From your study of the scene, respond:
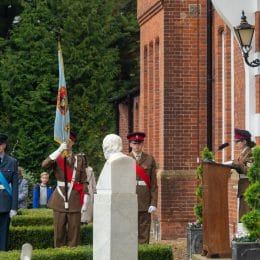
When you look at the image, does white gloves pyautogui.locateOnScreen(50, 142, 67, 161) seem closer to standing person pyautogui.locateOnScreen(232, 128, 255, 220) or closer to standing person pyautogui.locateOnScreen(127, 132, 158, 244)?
standing person pyautogui.locateOnScreen(127, 132, 158, 244)

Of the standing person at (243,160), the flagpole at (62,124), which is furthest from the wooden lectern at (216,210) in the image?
the flagpole at (62,124)

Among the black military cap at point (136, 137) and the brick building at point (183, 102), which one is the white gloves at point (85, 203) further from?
the brick building at point (183, 102)

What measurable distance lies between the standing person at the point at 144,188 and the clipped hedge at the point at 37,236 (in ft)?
4.55

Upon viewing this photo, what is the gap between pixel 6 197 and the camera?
16.7 m

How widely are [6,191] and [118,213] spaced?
5.67 m

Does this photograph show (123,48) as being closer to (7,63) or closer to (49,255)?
(7,63)

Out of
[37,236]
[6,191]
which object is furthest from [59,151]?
[37,236]

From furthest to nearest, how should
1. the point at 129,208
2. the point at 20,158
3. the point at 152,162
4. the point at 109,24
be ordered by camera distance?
the point at 109,24
the point at 20,158
the point at 152,162
the point at 129,208

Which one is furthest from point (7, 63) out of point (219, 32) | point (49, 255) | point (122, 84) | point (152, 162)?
point (49, 255)

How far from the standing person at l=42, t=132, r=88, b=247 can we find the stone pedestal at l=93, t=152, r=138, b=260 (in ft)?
15.7

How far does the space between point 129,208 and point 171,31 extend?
12.5 metres

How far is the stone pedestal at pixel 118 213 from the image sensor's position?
37.0 ft

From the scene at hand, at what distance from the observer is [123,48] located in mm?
43344

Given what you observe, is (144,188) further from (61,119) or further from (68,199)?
(61,119)
